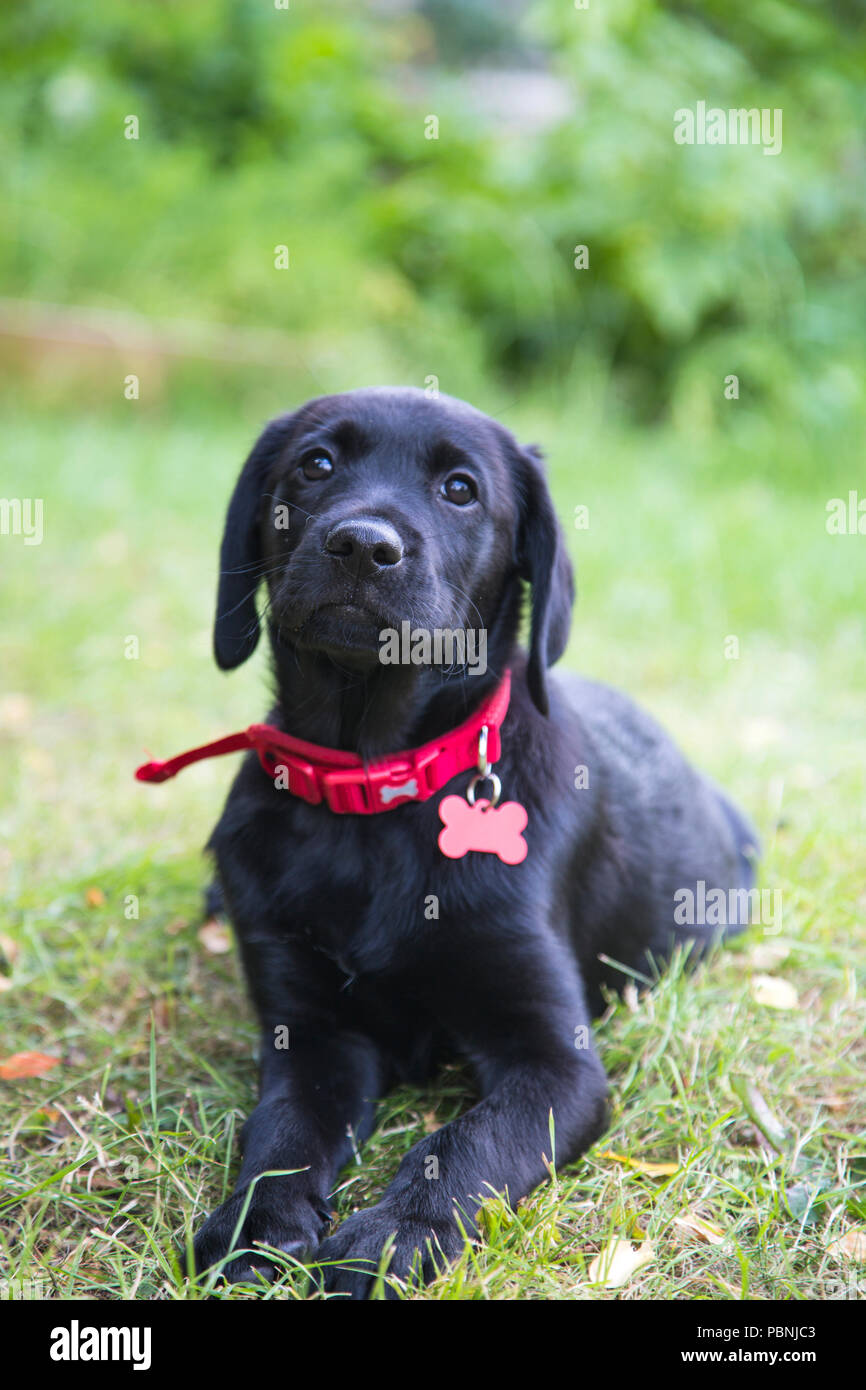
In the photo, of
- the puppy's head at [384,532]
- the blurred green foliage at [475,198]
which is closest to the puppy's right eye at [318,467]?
the puppy's head at [384,532]

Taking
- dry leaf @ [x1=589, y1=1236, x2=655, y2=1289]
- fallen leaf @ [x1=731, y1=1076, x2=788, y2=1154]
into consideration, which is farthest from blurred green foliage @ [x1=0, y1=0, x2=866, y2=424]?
dry leaf @ [x1=589, y1=1236, x2=655, y2=1289]

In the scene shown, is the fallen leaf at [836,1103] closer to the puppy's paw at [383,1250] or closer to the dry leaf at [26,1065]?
the puppy's paw at [383,1250]

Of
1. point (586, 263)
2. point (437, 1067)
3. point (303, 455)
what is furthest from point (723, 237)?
point (437, 1067)

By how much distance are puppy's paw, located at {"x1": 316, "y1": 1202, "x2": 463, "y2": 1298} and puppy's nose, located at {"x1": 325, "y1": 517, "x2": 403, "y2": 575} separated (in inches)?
36.2

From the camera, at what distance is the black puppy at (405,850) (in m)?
1.80

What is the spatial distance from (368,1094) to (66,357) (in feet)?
17.2

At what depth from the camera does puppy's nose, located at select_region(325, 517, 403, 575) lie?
1.84m

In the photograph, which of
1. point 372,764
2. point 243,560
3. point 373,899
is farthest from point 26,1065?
point 243,560

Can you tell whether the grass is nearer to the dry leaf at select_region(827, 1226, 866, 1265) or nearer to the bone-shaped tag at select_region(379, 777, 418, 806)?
the dry leaf at select_region(827, 1226, 866, 1265)

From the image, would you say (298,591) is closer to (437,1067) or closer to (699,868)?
(437,1067)

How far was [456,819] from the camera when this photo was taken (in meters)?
2.00

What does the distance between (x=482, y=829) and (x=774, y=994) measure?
2.49ft

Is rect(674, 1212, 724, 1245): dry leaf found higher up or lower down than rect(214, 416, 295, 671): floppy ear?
lower down

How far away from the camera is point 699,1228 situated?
1706 millimetres
